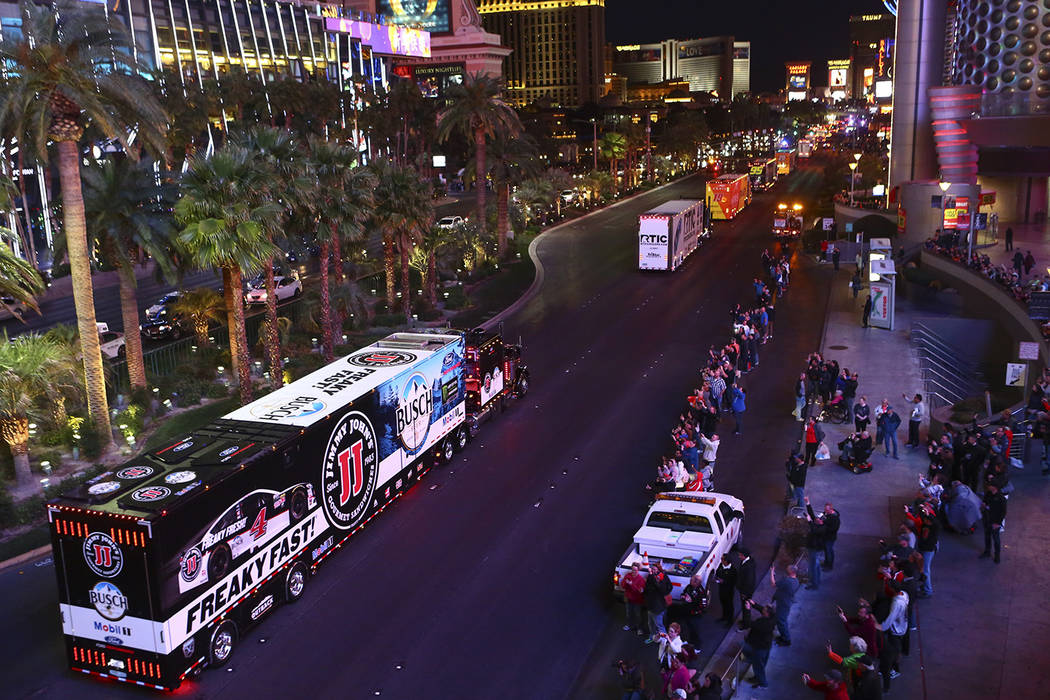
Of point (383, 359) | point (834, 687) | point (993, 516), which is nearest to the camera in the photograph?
point (834, 687)

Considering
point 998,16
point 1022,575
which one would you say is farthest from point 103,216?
point 998,16

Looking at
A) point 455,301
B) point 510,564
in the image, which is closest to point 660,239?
point 455,301

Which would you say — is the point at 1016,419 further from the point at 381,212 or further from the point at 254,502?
the point at 381,212

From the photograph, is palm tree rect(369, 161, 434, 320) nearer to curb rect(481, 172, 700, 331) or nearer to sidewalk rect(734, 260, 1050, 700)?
curb rect(481, 172, 700, 331)

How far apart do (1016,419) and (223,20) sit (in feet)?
290

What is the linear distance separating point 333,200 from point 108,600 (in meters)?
19.5

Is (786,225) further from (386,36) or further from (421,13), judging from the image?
(421,13)

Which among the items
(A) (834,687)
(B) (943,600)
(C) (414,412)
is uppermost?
(C) (414,412)

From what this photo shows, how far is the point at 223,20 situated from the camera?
307 feet

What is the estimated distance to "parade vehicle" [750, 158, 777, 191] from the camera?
112 m

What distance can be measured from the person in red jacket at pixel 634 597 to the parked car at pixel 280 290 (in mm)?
31255

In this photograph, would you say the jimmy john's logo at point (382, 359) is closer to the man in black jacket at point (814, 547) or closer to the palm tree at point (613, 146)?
the man in black jacket at point (814, 547)

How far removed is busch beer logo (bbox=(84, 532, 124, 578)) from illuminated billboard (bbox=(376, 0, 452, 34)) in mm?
150439

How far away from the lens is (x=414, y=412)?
2198 centimetres
